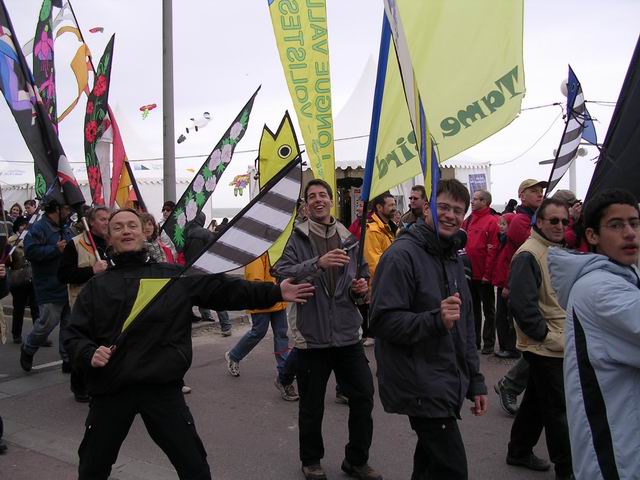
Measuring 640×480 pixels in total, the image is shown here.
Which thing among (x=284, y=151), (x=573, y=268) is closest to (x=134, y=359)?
(x=284, y=151)

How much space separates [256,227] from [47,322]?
4376 mm

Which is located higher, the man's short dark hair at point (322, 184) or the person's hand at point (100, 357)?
the man's short dark hair at point (322, 184)

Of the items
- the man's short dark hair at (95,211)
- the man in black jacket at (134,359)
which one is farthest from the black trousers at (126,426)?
A: the man's short dark hair at (95,211)

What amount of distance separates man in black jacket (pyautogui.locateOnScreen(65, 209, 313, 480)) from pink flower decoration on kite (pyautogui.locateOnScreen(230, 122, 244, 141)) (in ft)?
7.11

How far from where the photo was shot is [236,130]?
484 centimetres

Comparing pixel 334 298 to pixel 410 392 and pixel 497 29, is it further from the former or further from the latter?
pixel 497 29

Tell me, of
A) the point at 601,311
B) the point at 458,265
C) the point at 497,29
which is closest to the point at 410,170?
the point at 458,265

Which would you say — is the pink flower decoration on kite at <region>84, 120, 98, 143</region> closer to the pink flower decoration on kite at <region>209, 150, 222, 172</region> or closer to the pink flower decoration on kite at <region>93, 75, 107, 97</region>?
the pink flower decoration on kite at <region>93, 75, 107, 97</region>

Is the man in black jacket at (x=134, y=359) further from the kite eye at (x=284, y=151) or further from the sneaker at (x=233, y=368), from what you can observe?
the sneaker at (x=233, y=368)

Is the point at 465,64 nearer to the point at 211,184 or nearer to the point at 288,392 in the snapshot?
the point at 211,184

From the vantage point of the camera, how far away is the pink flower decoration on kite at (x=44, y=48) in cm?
494

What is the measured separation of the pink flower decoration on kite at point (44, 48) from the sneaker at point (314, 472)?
4.08 m

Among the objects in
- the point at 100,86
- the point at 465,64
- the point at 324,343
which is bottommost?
the point at 324,343

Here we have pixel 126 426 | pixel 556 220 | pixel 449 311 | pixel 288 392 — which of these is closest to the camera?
pixel 449 311
